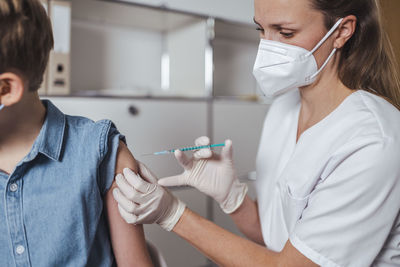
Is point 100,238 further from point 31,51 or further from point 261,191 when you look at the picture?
point 261,191

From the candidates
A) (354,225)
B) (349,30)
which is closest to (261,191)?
(354,225)

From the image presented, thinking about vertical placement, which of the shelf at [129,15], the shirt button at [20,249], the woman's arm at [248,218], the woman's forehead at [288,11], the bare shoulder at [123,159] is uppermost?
the shelf at [129,15]

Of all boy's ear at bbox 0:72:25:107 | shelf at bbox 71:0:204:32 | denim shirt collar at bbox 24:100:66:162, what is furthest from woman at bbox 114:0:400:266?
shelf at bbox 71:0:204:32

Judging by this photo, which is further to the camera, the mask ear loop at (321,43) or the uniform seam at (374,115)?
the mask ear loop at (321,43)

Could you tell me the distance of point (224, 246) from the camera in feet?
2.90

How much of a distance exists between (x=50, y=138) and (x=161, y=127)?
1148 mm

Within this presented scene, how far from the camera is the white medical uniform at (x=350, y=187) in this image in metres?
0.78

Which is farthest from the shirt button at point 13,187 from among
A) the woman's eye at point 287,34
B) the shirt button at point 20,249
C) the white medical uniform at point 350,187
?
the woman's eye at point 287,34

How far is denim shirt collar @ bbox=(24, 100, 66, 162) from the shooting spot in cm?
75

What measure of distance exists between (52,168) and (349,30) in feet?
2.57

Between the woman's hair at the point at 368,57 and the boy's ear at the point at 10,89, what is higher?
the woman's hair at the point at 368,57

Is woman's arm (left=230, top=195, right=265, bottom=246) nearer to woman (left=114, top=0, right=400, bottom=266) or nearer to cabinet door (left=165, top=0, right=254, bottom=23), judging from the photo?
woman (left=114, top=0, right=400, bottom=266)

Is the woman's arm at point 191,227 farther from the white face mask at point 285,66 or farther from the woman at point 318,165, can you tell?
the white face mask at point 285,66

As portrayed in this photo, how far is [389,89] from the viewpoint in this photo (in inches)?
38.7
